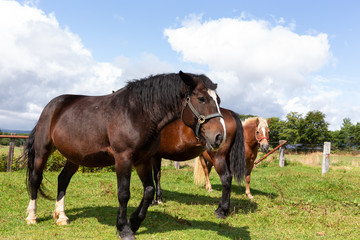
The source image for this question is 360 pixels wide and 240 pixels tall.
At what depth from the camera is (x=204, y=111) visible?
140 inches

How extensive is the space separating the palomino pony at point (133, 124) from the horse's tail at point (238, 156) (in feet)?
8.98

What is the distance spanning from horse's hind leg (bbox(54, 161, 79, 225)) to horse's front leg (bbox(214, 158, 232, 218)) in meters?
3.00

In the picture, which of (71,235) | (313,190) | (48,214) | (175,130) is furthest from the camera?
(313,190)

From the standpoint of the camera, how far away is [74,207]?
5961 millimetres

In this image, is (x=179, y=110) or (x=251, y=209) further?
(x=251, y=209)

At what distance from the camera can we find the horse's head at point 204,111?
342 centimetres

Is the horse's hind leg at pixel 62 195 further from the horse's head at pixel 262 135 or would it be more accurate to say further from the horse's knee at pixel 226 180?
the horse's head at pixel 262 135

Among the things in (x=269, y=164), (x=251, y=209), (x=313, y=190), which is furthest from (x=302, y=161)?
(x=251, y=209)

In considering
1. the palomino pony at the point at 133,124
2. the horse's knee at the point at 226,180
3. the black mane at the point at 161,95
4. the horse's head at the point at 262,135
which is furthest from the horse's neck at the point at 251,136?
the black mane at the point at 161,95

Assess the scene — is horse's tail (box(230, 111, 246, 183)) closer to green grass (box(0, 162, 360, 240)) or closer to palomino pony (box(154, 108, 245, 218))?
palomino pony (box(154, 108, 245, 218))

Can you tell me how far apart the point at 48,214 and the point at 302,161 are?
17.1m

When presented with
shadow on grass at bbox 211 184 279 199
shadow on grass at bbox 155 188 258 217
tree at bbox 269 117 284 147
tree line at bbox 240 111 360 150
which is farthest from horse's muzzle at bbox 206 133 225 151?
tree at bbox 269 117 284 147

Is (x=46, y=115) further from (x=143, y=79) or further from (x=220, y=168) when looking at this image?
(x=220, y=168)

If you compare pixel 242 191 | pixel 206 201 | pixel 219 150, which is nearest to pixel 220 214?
pixel 219 150
